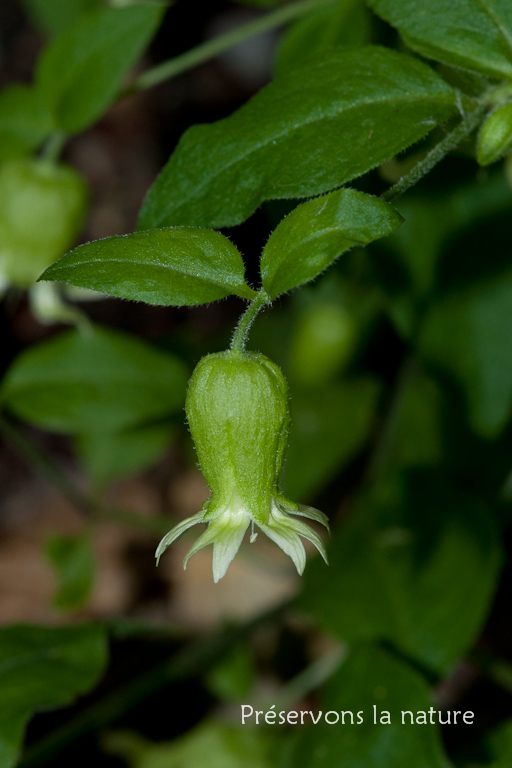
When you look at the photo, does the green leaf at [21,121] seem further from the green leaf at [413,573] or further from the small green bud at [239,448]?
the green leaf at [413,573]

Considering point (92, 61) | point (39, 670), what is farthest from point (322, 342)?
point (39, 670)

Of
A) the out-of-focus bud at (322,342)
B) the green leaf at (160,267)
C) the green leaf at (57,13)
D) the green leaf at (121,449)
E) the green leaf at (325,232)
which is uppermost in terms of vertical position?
the green leaf at (325,232)

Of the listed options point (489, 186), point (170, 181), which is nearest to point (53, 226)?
point (170, 181)

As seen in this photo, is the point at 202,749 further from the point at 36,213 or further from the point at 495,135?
the point at 495,135

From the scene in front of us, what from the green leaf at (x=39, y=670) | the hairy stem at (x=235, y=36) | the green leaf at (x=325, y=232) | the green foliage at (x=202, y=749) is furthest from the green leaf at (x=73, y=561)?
the green leaf at (x=325, y=232)

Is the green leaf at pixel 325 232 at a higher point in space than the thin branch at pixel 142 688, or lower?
higher

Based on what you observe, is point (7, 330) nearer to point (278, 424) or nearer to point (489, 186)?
point (489, 186)
